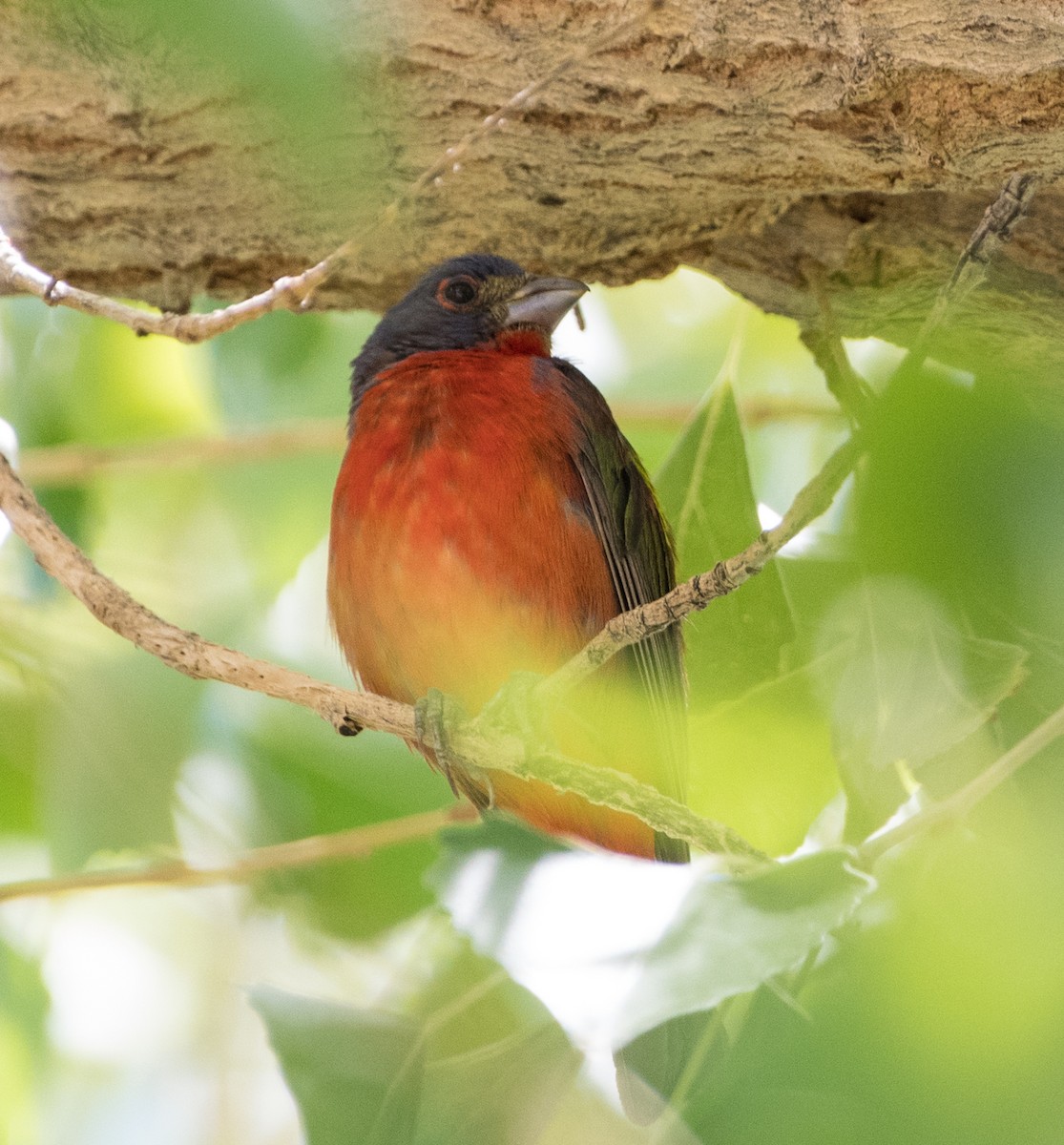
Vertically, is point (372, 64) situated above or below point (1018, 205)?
above

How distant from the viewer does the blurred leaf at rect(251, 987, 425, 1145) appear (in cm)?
279

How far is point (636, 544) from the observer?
380 centimetres

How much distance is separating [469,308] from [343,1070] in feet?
7.00

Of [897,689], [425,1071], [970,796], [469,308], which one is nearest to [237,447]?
[469,308]

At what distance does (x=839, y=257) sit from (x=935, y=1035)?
238 cm

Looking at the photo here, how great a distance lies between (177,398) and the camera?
210 inches

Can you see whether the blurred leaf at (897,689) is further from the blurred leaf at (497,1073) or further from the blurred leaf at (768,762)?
the blurred leaf at (497,1073)

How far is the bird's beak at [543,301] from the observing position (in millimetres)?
3918

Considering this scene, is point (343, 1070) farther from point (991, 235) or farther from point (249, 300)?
point (991, 235)

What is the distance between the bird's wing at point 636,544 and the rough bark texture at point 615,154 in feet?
1.56

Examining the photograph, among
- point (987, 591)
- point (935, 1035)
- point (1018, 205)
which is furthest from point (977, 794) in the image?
point (1018, 205)

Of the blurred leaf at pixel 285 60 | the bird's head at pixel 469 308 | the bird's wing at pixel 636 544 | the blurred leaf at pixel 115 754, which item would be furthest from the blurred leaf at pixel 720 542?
the blurred leaf at pixel 115 754

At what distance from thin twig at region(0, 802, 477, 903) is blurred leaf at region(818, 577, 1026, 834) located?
4.28 ft

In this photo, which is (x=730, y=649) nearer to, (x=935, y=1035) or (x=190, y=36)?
(x=935, y=1035)
